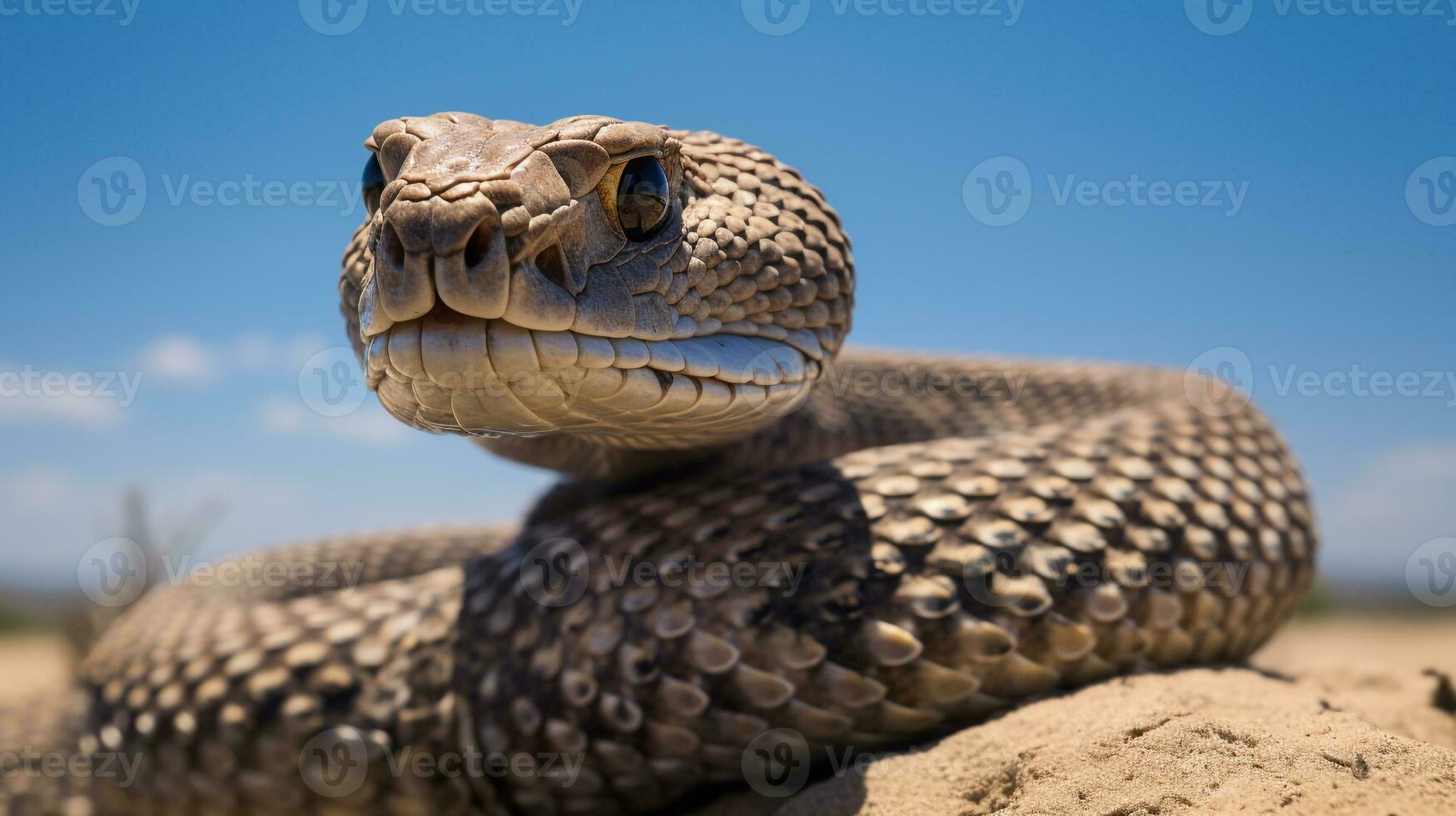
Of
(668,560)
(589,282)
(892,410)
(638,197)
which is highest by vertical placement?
(638,197)

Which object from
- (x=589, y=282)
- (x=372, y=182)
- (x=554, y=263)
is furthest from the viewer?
(x=372, y=182)

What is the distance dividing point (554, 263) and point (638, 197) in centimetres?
49

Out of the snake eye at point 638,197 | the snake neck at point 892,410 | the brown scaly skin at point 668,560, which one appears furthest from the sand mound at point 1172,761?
the snake eye at point 638,197

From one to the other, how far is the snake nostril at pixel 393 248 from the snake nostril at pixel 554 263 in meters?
0.34

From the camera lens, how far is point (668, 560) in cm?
360

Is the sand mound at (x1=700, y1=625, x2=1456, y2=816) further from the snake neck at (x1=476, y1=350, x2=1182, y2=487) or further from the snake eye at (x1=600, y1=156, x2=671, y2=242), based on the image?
the snake eye at (x1=600, y1=156, x2=671, y2=242)

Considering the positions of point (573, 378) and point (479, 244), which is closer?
point (479, 244)

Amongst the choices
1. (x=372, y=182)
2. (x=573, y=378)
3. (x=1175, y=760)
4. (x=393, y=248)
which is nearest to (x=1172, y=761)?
(x=1175, y=760)

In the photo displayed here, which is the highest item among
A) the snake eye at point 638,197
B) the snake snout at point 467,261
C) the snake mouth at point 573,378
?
the snake eye at point 638,197

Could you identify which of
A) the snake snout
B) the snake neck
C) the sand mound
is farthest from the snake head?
the sand mound

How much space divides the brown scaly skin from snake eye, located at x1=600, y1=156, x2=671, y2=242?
0.19 ft

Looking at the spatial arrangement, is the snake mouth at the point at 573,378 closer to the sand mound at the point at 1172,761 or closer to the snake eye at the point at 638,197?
the snake eye at the point at 638,197

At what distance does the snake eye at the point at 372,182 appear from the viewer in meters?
3.35

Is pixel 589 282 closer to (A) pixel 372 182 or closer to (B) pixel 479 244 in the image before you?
(B) pixel 479 244
